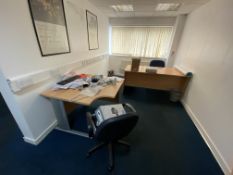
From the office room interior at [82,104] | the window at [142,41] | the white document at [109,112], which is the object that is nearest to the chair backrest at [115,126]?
the office room interior at [82,104]

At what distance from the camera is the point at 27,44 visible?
1283 millimetres

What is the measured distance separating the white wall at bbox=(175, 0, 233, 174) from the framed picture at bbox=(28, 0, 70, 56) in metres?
2.54

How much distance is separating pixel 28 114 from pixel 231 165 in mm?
2548

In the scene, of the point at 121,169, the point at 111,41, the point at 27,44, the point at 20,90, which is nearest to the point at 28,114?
the point at 20,90

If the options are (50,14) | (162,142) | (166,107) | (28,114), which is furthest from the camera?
(166,107)

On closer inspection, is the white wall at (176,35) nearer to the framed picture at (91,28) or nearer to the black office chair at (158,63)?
the black office chair at (158,63)

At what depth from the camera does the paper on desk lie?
56.6 inches

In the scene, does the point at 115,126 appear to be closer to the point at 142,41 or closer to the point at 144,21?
the point at 142,41

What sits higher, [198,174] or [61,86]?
[61,86]

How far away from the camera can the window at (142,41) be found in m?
4.04

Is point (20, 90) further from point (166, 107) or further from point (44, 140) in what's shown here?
point (166, 107)

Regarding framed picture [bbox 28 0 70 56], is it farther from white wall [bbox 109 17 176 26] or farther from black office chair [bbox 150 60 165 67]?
white wall [bbox 109 17 176 26]

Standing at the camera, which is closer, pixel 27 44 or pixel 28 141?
pixel 27 44

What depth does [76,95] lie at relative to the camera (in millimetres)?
1414
